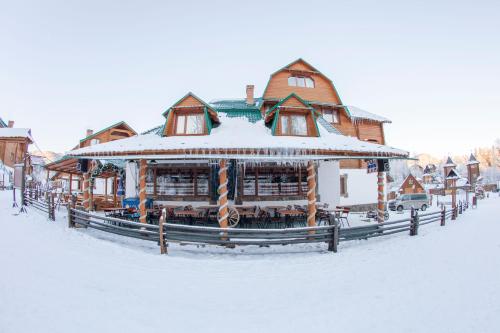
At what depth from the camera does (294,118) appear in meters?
11.7

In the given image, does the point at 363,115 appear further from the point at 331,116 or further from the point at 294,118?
the point at 294,118

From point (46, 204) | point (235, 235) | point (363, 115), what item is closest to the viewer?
point (235, 235)

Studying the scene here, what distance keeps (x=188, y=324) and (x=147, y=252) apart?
4500mm

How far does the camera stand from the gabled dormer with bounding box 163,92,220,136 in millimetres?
11430

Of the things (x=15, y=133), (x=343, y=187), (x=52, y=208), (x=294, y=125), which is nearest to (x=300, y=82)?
(x=343, y=187)

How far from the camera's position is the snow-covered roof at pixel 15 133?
3878 cm

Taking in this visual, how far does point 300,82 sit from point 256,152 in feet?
46.0

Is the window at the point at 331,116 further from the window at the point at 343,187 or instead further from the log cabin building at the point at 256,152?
the window at the point at 343,187

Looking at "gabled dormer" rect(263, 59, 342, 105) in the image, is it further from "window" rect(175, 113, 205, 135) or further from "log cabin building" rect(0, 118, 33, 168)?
"log cabin building" rect(0, 118, 33, 168)

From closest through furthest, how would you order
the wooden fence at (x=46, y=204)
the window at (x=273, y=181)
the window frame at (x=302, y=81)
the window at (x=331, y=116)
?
the wooden fence at (x=46, y=204) < the window at (x=273, y=181) < the window frame at (x=302, y=81) < the window at (x=331, y=116)

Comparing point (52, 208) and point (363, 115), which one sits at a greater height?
point (363, 115)

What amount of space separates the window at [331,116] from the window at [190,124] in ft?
44.3

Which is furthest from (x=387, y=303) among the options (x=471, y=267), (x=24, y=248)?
(x=24, y=248)

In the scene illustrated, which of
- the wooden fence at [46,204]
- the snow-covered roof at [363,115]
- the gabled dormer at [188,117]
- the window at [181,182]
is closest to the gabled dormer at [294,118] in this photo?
the gabled dormer at [188,117]
